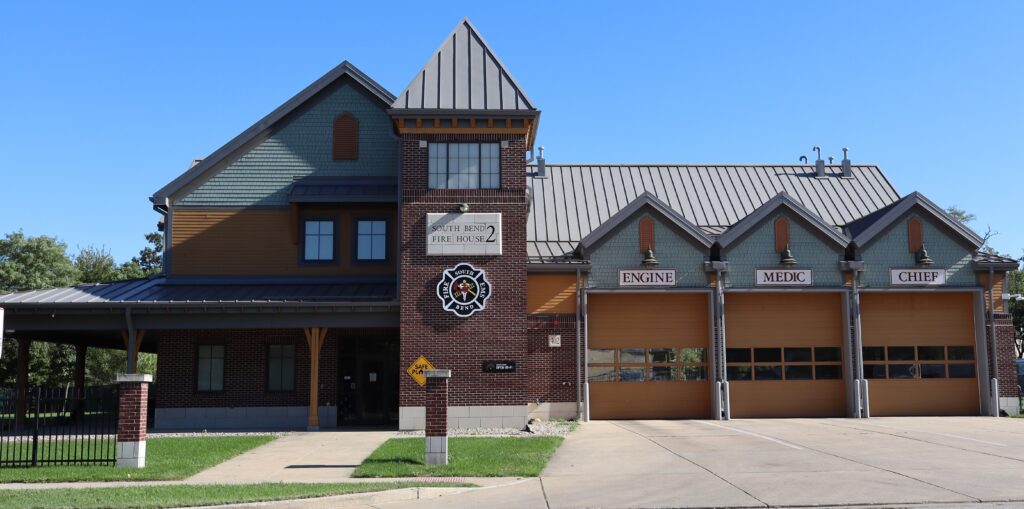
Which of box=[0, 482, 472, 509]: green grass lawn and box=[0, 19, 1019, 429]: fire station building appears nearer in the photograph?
box=[0, 482, 472, 509]: green grass lawn

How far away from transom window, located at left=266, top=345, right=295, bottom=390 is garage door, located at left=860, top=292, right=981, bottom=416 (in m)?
17.2

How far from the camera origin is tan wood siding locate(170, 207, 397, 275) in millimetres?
26828

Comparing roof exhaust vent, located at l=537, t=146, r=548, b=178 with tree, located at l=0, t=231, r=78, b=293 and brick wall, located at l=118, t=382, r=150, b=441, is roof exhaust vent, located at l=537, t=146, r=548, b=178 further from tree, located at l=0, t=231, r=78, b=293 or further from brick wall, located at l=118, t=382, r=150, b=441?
tree, located at l=0, t=231, r=78, b=293

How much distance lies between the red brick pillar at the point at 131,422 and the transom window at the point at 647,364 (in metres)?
13.9

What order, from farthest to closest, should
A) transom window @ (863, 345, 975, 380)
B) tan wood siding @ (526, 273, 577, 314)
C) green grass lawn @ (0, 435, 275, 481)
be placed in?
1. transom window @ (863, 345, 975, 380)
2. tan wood siding @ (526, 273, 577, 314)
3. green grass lawn @ (0, 435, 275, 481)

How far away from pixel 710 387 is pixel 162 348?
16040 mm

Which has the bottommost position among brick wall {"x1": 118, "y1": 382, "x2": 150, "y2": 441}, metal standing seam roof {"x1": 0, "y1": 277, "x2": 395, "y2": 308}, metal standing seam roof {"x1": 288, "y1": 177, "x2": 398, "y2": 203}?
brick wall {"x1": 118, "y1": 382, "x2": 150, "y2": 441}

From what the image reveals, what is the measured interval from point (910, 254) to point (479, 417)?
14.2 metres

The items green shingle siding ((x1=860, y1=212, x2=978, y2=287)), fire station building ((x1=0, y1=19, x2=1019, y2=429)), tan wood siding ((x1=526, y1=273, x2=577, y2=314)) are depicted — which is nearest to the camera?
fire station building ((x1=0, y1=19, x2=1019, y2=429))

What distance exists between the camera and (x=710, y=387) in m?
27.0

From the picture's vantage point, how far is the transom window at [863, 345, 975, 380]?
27641 mm

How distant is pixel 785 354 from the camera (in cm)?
2750

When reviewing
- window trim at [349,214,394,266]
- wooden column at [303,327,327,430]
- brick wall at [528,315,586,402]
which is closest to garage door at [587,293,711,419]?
brick wall at [528,315,586,402]

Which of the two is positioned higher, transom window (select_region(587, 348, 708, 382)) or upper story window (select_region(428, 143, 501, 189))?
upper story window (select_region(428, 143, 501, 189))
